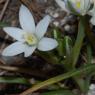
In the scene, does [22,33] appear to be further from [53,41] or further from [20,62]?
[20,62]

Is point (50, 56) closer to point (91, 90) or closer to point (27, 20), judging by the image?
point (27, 20)

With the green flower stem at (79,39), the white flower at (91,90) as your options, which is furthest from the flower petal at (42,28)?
the white flower at (91,90)

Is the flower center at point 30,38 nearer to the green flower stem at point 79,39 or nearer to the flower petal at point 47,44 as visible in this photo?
the flower petal at point 47,44

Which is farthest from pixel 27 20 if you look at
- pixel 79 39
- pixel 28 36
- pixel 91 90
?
pixel 91 90

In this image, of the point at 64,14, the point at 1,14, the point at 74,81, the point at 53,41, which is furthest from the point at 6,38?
the point at 53,41

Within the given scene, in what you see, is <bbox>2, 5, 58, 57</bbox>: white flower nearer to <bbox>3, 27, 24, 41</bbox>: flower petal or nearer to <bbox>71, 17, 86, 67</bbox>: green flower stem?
<bbox>3, 27, 24, 41</bbox>: flower petal

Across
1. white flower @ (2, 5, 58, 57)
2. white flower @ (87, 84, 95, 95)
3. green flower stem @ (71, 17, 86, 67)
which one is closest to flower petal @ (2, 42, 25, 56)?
white flower @ (2, 5, 58, 57)
